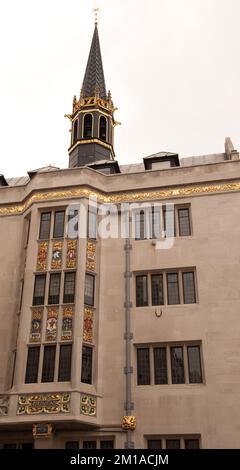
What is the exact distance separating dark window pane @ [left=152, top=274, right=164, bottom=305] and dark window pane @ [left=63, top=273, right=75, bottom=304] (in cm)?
392

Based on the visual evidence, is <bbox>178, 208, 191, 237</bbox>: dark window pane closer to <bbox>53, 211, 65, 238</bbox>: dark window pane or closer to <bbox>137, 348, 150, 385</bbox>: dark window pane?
<bbox>53, 211, 65, 238</bbox>: dark window pane

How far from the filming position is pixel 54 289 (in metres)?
24.3

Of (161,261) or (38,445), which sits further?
(161,261)

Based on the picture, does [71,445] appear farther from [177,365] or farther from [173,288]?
[173,288]

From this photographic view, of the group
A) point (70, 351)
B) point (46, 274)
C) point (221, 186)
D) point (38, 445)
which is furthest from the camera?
point (221, 186)

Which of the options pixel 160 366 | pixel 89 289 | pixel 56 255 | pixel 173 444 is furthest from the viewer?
pixel 56 255

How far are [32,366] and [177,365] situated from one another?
648 cm

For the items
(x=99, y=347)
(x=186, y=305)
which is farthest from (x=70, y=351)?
(x=186, y=305)

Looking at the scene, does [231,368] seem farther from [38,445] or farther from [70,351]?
[38,445]

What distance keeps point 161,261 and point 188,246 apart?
1.55 m

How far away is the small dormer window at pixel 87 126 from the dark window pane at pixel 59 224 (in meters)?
12.5

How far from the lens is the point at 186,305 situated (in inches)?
934

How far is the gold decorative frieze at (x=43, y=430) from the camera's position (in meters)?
20.8

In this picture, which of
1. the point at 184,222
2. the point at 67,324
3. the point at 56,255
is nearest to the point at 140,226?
the point at 184,222
